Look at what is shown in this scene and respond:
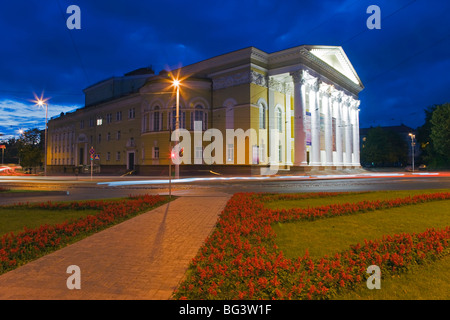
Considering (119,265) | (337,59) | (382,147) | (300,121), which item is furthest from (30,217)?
(382,147)

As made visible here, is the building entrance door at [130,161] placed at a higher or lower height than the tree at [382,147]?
lower

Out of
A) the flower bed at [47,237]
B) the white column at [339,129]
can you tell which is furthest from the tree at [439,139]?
the flower bed at [47,237]

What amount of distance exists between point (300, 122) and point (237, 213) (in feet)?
106

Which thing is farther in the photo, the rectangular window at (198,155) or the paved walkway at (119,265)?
the rectangular window at (198,155)

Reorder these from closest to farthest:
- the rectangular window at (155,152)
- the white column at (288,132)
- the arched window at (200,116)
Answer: the arched window at (200,116)
the rectangular window at (155,152)
the white column at (288,132)

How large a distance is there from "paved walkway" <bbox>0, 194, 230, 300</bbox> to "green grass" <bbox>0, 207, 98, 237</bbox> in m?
2.22

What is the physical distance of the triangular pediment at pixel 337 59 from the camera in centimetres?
4413

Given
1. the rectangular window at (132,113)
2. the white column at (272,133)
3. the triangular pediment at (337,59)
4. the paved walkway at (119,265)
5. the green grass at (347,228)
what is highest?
the triangular pediment at (337,59)

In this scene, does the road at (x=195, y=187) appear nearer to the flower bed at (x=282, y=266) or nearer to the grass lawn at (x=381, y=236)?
the grass lawn at (x=381, y=236)

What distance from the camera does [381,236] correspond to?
6605mm

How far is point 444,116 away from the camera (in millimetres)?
61594

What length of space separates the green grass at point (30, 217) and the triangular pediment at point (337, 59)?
3897 cm

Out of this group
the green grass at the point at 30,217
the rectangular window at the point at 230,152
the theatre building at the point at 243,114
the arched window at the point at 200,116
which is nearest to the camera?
the green grass at the point at 30,217

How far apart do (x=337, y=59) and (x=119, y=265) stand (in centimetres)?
5251
